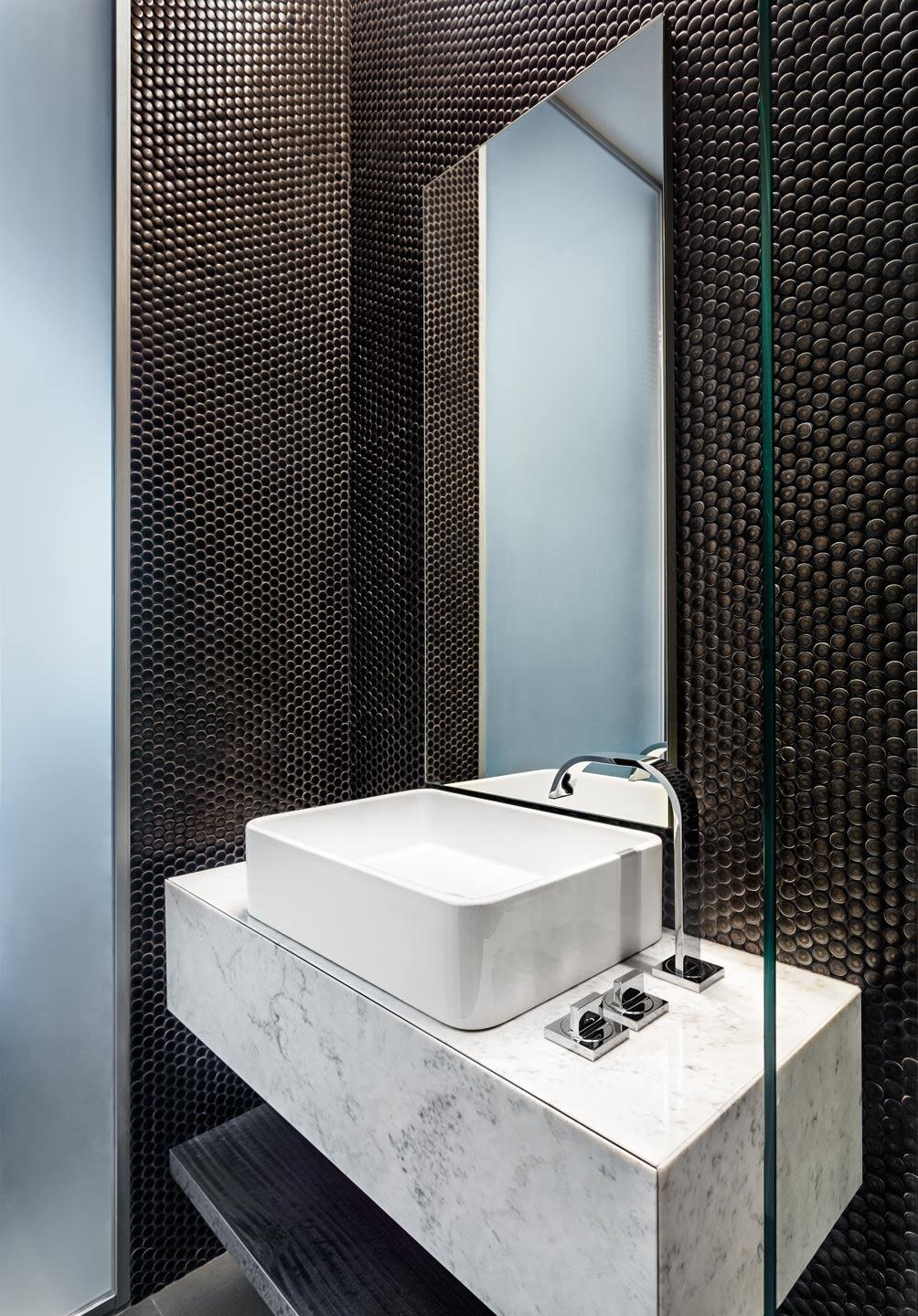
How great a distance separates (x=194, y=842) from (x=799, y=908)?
1242 millimetres

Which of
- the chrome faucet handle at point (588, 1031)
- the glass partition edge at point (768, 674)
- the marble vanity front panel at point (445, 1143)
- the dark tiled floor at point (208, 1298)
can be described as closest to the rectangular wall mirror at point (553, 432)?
the chrome faucet handle at point (588, 1031)

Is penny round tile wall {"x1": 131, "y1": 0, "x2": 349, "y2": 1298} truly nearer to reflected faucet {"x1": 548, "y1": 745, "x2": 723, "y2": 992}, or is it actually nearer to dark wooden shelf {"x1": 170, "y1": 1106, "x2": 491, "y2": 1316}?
dark wooden shelf {"x1": 170, "y1": 1106, "x2": 491, "y2": 1316}

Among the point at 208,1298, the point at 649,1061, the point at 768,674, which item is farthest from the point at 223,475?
the point at 208,1298

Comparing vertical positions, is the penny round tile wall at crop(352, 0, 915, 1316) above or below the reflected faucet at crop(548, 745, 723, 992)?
above

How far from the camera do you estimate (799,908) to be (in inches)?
37.6

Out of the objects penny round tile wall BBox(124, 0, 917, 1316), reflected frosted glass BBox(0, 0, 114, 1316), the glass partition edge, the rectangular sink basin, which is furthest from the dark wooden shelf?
the glass partition edge

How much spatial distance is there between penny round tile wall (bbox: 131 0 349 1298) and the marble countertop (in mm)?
708

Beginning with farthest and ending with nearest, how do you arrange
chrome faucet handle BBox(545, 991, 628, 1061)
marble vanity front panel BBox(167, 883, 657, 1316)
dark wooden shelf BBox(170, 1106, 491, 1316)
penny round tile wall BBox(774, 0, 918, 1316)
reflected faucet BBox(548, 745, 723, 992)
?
dark wooden shelf BBox(170, 1106, 491, 1316)
reflected faucet BBox(548, 745, 723, 992)
chrome faucet handle BBox(545, 991, 628, 1061)
marble vanity front panel BBox(167, 883, 657, 1316)
penny round tile wall BBox(774, 0, 918, 1316)

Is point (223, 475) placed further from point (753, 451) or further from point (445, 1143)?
point (445, 1143)

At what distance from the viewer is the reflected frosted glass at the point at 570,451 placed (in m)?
1.28

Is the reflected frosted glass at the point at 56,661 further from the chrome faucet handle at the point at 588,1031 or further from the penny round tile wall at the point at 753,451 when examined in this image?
the chrome faucet handle at the point at 588,1031

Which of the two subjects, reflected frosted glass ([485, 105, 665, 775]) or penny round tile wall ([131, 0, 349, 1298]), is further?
penny round tile wall ([131, 0, 349, 1298])

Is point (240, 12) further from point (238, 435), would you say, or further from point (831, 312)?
point (831, 312)

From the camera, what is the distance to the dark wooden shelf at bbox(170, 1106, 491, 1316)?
1227 millimetres
